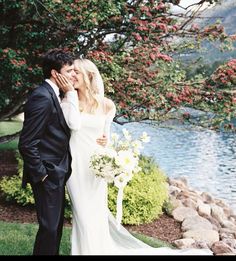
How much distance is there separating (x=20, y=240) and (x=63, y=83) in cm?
278

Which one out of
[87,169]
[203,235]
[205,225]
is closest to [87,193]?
[87,169]

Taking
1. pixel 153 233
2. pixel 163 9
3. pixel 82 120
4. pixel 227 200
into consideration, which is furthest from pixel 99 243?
pixel 227 200

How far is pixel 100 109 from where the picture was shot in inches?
224

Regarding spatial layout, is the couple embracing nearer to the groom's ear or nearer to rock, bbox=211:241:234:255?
the groom's ear

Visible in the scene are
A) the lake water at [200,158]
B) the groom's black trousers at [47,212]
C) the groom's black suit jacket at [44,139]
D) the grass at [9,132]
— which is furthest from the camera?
the grass at [9,132]

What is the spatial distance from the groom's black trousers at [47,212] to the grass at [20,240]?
1.71 meters

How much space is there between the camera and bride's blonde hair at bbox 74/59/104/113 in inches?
213

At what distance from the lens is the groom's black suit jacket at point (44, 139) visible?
4.73 metres

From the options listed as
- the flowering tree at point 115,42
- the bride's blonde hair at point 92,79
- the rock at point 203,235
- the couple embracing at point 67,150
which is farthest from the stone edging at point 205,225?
the bride's blonde hair at point 92,79

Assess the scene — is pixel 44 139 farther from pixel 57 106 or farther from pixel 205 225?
pixel 205 225

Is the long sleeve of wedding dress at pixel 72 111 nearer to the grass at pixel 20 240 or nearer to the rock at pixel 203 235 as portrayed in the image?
the grass at pixel 20 240

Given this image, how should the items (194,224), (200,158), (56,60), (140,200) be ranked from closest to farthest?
1. (56,60)
2. (140,200)
3. (194,224)
4. (200,158)

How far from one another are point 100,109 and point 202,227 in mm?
5355

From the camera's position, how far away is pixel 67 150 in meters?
5.11
